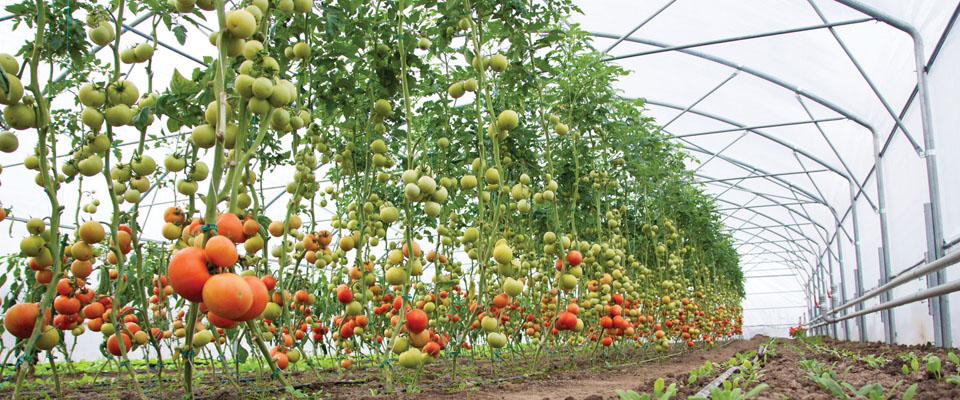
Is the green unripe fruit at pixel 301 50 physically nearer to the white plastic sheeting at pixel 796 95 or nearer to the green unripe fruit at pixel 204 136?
the green unripe fruit at pixel 204 136

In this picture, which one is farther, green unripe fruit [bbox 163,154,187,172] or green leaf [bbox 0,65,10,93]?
green unripe fruit [bbox 163,154,187,172]

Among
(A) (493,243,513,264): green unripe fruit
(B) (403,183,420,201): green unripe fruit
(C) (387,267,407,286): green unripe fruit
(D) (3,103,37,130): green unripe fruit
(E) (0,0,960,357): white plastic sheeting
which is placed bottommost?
(C) (387,267,407,286): green unripe fruit

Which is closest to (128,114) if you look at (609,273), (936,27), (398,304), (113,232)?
(113,232)

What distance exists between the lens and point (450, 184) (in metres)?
2.71

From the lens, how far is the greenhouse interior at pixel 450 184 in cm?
175

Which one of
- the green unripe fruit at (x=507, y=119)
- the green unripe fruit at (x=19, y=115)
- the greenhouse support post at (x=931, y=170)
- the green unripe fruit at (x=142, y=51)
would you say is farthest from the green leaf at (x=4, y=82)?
the greenhouse support post at (x=931, y=170)

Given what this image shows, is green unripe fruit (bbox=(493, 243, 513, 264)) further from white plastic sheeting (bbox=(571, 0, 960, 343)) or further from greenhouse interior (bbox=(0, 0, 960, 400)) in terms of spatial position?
white plastic sheeting (bbox=(571, 0, 960, 343))

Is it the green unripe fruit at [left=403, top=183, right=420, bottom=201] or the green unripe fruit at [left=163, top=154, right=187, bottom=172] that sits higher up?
the green unripe fruit at [left=403, top=183, right=420, bottom=201]

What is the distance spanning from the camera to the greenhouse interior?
175 centimetres

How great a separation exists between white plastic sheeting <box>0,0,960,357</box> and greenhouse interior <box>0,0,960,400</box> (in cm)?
6

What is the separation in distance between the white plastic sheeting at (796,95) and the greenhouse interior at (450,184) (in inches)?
2.3

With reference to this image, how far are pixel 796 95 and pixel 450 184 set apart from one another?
9316 millimetres

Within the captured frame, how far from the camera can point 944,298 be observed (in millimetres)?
6105

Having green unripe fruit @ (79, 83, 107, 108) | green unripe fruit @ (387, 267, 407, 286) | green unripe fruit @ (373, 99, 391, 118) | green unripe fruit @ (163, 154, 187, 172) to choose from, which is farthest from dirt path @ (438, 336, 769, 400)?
green unripe fruit @ (79, 83, 107, 108)
